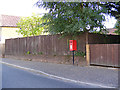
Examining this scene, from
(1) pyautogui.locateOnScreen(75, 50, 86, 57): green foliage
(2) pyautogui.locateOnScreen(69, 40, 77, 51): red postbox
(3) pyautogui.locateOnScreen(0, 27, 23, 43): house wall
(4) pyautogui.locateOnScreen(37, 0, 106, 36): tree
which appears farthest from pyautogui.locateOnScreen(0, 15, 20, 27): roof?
(1) pyautogui.locateOnScreen(75, 50, 86, 57): green foliage

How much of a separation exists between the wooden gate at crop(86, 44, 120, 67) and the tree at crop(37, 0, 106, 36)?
4.92ft

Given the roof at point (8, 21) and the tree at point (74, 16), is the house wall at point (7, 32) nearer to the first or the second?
the roof at point (8, 21)

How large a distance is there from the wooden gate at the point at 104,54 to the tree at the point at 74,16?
4.92 feet

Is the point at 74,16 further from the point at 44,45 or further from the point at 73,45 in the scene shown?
the point at 44,45

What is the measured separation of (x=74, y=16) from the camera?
10.4 metres

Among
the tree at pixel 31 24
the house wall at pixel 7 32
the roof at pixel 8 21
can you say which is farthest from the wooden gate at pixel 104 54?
the roof at pixel 8 21

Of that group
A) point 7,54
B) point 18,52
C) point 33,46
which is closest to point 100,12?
point 33,46

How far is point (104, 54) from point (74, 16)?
127 inches

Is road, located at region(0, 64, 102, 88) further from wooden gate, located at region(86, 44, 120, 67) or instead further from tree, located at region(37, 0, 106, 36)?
tree, located at region(37, 0, 106, 36)

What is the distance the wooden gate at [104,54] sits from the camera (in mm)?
9367

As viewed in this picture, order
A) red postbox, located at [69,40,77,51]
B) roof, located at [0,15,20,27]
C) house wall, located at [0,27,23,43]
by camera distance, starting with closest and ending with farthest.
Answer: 1. red postbox, located at [69,40,77,51]
2. house wall, located at [0,27,23,43]
3. roof, located at [0,15,20,27]

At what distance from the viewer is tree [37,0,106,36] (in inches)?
390

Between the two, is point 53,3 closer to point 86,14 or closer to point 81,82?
point 86,14

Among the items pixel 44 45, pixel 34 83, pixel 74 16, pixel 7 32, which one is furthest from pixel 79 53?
pixel 7 32
